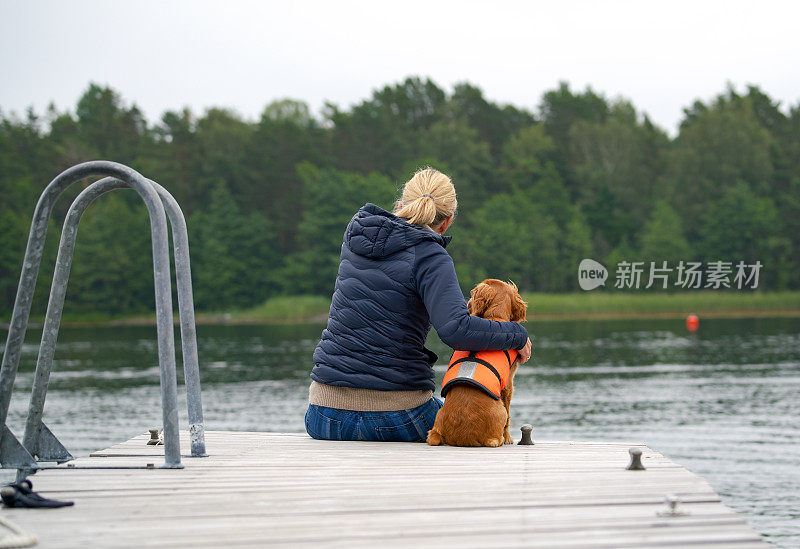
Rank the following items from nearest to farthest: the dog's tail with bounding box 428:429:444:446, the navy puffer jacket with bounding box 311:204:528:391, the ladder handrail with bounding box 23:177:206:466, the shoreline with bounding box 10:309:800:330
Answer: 1. the ladder handrail with bounding box 23:177:206:466
2. the navy puffer jacket with bounding box 311:204:528:391
3. the dog's tail with bounding box 428:429:444:446
4. the shoreline with bounding box 10:309:800:330

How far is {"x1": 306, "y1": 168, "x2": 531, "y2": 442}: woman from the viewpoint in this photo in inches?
168

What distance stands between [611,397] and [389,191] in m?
51.8

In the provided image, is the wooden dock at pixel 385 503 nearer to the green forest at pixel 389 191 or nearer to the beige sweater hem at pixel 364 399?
the beige sweater hem at pixel 364 399

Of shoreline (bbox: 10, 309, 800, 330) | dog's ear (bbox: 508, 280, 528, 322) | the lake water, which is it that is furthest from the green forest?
dog's ear (bbox: 508, 280, 528, 322)

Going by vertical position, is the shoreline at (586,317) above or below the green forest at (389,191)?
below

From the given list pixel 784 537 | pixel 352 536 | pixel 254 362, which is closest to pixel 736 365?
pixel 254 362

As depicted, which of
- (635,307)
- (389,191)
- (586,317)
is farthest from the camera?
(389,191)

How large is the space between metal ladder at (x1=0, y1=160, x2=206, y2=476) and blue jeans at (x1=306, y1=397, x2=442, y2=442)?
72cm

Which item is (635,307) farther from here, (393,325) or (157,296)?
(157,296)

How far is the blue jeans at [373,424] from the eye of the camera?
14.7 feet

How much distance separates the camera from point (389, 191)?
232ft

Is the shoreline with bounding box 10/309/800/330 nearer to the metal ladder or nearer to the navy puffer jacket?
the navy puffer jacket

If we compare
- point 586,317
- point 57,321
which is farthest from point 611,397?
point 586,317

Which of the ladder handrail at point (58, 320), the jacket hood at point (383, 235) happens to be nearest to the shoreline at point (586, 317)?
the jacket hood at point (383, 235)
